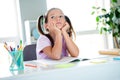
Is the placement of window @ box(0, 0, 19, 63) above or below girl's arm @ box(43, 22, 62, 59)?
above

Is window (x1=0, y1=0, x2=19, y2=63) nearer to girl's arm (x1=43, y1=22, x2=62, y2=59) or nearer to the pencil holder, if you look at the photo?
girl's arm (x1=43, y1=22, x2=62, y2=59)

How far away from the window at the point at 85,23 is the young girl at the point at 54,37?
93.3 inches

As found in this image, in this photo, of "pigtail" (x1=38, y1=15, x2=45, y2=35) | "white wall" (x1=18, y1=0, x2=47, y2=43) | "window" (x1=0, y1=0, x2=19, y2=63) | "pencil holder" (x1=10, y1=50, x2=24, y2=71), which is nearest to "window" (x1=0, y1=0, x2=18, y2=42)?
"window" (x1=0, y1=0, x2=19, y2=63)

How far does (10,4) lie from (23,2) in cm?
25

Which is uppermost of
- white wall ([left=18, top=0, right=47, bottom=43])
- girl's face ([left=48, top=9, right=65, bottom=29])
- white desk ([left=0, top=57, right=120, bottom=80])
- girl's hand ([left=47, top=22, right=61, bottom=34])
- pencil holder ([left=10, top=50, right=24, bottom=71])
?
white wall ([left=18, top=0, right=47, bottom=43])

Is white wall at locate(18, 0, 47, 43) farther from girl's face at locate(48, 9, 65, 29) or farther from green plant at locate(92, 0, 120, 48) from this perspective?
girl's face at locate(48, 9, 65, 29)

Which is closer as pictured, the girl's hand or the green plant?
the girl's hand

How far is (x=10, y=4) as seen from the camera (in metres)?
3.48

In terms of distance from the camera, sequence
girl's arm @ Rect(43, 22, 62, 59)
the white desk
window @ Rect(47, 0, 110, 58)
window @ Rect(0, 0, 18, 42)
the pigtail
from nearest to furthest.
Result: the white desk < girl's arm @ Rect(43, 22, 62, 59) < the pigtail < window @ Rect(0, 0, 18, 42) < window @ Rect(47, 0, 110, 58)

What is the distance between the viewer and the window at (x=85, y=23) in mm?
3965

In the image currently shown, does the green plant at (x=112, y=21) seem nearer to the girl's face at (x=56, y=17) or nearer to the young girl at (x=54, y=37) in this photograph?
the young girl at (x=54, y=37)

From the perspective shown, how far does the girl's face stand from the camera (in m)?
1.44

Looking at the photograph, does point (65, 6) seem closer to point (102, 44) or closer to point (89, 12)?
point (89, 12)

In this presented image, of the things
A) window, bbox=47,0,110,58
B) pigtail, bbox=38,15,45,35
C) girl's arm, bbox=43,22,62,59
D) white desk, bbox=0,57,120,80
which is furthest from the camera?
window, bbox=47,0,110,58
